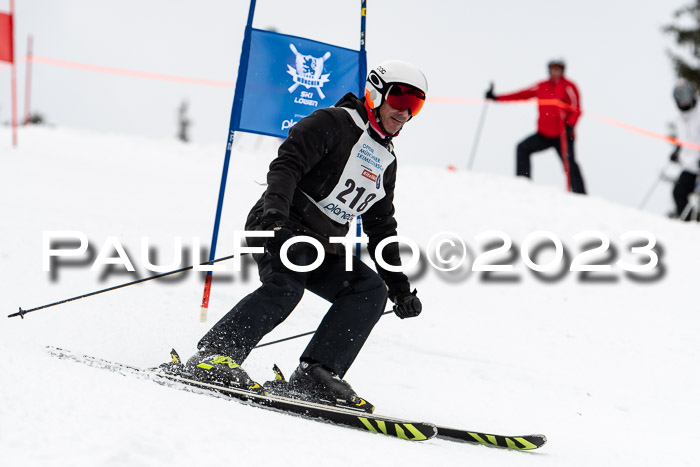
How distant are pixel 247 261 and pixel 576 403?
3168 millimetres

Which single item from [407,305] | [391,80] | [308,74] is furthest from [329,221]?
[308,74]

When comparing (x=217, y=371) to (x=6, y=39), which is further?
(x=6, y=39)

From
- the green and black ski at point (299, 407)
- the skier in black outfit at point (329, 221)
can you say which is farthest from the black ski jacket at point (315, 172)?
the green and black ski at point (299, 407)

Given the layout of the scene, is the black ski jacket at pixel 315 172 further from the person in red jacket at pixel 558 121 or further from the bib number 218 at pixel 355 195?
the person in red jacket at pixel 558 121

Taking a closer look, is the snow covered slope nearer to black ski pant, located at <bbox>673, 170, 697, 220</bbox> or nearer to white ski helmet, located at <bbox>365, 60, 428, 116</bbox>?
black ski pant, located at <bbox>673, 170, 697, 220</bbox>

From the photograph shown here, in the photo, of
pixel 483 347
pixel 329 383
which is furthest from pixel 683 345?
pixel 329 383

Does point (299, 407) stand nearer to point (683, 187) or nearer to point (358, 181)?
point (358, 181)

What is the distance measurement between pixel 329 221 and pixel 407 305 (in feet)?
1.96

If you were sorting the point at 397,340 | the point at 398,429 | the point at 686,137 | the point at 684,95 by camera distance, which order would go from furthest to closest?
the point at 686,137
the point at 684,95
the point at 397,340
the point at 398,429

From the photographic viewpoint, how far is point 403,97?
3359 mm

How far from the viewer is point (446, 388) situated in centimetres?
452

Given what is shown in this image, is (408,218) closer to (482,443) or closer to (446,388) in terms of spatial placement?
(446,388)

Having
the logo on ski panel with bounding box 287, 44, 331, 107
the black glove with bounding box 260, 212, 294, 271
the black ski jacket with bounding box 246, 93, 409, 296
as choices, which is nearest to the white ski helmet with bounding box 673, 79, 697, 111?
the logo on ski panel with bounding box 287, 44, 331, 107

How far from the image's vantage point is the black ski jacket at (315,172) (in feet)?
10.3
